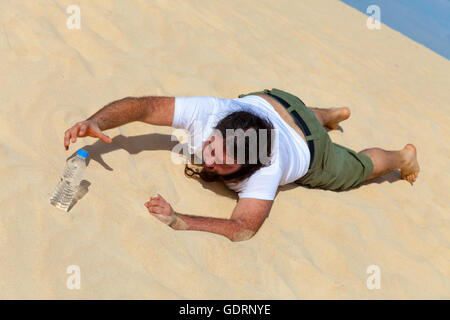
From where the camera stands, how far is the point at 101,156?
2.56m

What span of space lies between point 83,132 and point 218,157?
75 centimetres

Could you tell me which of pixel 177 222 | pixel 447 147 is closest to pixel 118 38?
pixel 177 222

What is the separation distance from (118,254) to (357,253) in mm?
1432

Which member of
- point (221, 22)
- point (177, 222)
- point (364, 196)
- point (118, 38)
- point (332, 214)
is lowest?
point (177, 222)

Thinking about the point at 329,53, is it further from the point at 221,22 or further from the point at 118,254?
the point at 118,254

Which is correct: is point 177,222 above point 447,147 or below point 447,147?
below

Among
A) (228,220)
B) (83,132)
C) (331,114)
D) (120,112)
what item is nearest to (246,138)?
(228,220)

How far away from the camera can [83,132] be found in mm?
2262

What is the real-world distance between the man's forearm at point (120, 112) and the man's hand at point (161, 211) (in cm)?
57

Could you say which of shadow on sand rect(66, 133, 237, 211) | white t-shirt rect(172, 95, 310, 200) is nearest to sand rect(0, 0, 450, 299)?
shadow on sand rect(66, 133, 237, 211)

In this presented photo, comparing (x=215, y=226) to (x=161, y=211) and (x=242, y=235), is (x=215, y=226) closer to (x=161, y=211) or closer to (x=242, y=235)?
(x=242, y=235)

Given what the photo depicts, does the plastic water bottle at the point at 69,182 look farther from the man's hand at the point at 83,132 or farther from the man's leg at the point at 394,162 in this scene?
the man's leg at the point at 394,162

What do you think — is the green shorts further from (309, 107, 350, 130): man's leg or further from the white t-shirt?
(309, 107, 350, 130): man's leg

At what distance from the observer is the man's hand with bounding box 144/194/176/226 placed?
2.21 meters
